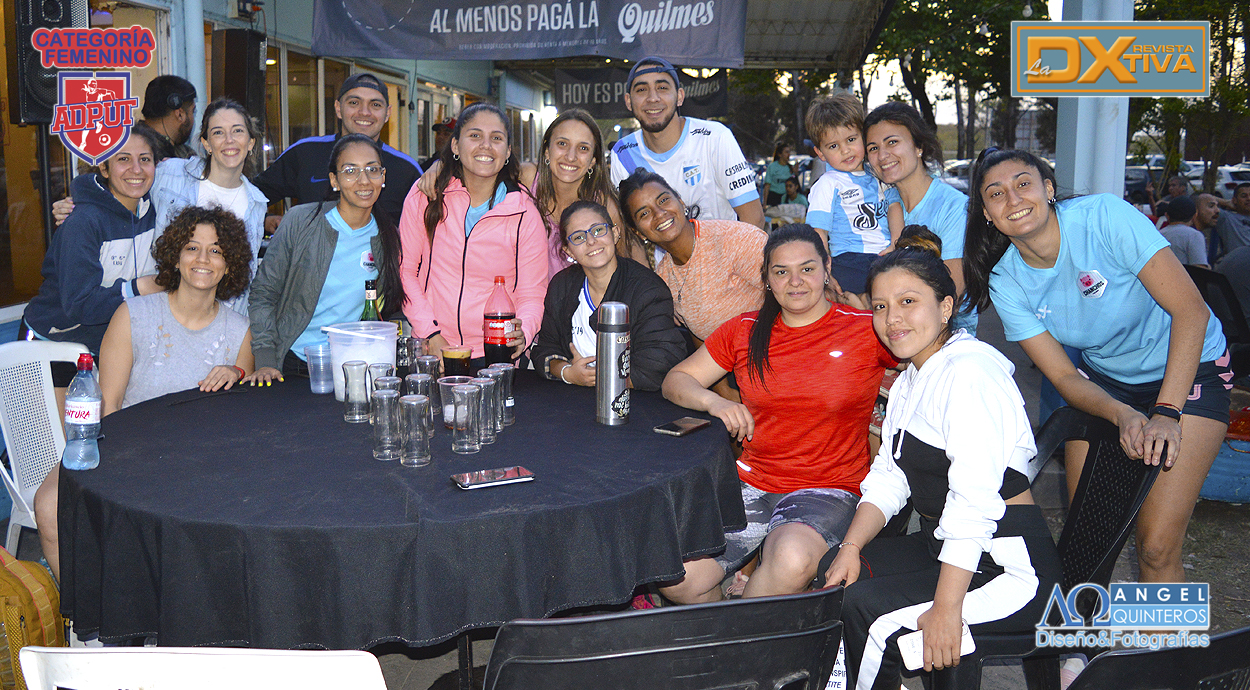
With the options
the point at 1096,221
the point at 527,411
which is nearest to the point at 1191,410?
the point at 1096,221

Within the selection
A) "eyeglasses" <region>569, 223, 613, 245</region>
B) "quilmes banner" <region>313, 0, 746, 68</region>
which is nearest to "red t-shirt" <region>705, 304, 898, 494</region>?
"eyeglasses" <region>569, 223, 613, 245</region>

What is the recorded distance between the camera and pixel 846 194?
161 inches

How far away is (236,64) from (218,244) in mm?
4022

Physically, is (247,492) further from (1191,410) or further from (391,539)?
(1191,410)

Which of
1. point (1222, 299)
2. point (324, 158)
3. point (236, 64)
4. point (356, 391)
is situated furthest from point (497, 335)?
point (236, 64)

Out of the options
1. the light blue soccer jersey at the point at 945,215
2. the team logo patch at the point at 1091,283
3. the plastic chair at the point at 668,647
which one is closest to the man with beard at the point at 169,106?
the light blue soccer jersey at the point at 945,215

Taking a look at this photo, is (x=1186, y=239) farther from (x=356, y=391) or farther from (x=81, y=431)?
(x=81, y=431)

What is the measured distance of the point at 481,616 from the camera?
1.93m

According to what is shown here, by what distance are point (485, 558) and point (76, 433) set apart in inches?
50.9

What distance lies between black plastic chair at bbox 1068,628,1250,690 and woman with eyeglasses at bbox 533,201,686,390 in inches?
73.6

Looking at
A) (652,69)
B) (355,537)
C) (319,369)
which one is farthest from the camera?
(652,69)

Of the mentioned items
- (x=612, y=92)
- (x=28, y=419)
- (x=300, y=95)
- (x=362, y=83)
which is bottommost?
(x=28, y=419)

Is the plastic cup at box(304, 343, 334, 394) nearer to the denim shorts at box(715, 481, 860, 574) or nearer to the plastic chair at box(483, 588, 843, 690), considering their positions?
the denim shorts at box(715, 481, 860, 574)

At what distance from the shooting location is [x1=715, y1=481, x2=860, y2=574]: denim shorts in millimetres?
2676
